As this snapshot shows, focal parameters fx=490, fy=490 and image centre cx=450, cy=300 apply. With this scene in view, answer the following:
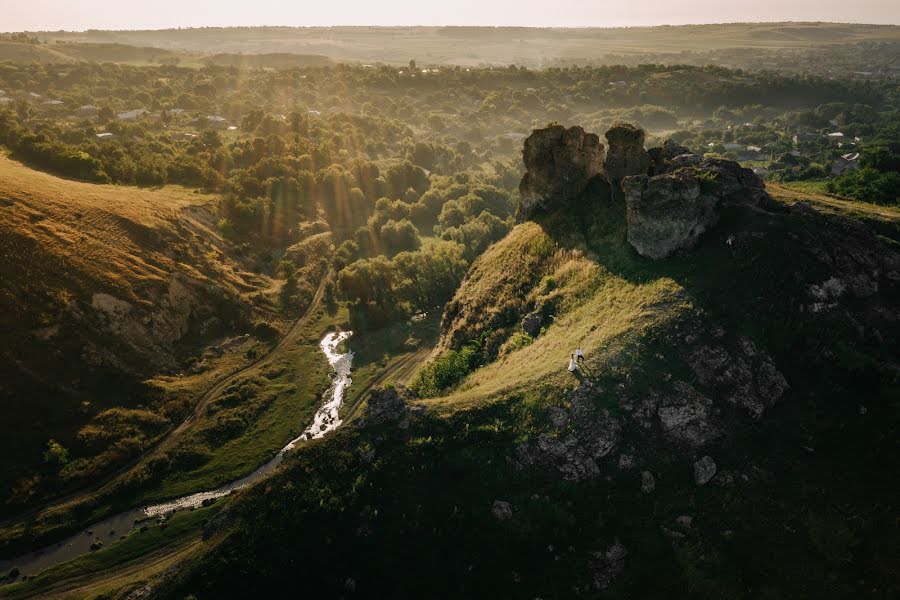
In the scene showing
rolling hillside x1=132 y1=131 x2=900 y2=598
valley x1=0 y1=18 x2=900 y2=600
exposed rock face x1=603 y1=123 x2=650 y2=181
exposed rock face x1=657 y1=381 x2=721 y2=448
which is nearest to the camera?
rolling hillside x1=132 y1=131 x2=900 y2=598

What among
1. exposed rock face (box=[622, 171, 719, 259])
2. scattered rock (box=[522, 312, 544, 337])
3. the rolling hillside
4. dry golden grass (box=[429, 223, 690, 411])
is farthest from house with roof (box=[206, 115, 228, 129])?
exposed rock face (box=[622, 171, 719, 259])

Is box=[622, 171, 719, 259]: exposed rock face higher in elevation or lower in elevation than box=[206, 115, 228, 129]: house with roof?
lower

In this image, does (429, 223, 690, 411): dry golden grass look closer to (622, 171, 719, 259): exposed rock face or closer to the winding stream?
(622, 171, 719, 259): exposed rock face

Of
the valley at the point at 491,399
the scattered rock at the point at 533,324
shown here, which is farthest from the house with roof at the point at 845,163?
the scattered rock at the point at 533,324

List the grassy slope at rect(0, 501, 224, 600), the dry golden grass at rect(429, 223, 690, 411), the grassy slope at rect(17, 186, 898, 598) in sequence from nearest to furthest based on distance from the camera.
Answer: the grassy slope at rect(17, 186, 898, 598)
the grassy slope at rect(0, 501, 224, 600)
the dry golden grass at rect(429, 223, 690, 411)

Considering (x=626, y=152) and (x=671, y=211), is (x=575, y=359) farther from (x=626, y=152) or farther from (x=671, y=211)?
(x=626, y=152)

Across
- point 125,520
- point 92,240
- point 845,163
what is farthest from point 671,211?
point 845,163
